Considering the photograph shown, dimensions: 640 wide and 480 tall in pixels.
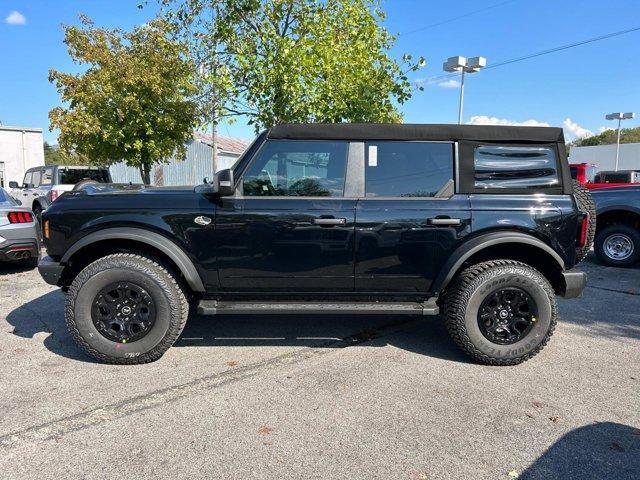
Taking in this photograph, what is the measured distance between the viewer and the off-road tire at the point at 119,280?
3.62 m

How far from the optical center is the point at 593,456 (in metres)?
2.57

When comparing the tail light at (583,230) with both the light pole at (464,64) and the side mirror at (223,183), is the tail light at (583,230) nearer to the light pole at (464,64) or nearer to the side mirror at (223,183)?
the side mirror at (223,183)

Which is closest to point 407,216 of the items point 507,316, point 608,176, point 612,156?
Result: point 507,316

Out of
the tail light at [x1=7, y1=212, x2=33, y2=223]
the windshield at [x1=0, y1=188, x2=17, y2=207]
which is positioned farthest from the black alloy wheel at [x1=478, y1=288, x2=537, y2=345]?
the windshield at [x1=0, y1=188, x2=17, y2=207]

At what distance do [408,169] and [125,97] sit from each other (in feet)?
33.5

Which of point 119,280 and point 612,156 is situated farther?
point 612,156

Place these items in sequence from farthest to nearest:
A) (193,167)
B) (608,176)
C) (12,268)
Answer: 1. (193,167)
2. (608,176)
3. (12,268)

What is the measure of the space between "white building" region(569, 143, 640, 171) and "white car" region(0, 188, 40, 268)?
41908 millimetres

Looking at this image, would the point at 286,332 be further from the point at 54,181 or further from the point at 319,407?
the point at 54,181

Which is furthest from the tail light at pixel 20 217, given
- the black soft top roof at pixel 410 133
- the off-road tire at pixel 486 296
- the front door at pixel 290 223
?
the off-road tire at pixel 486 296

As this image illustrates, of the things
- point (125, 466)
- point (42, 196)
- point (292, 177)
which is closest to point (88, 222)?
point (292, 177)

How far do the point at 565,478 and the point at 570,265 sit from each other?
6.28 ft

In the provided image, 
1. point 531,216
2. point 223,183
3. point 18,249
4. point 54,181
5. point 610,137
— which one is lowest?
point 18,249

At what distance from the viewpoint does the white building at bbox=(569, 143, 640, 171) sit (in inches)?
1528
